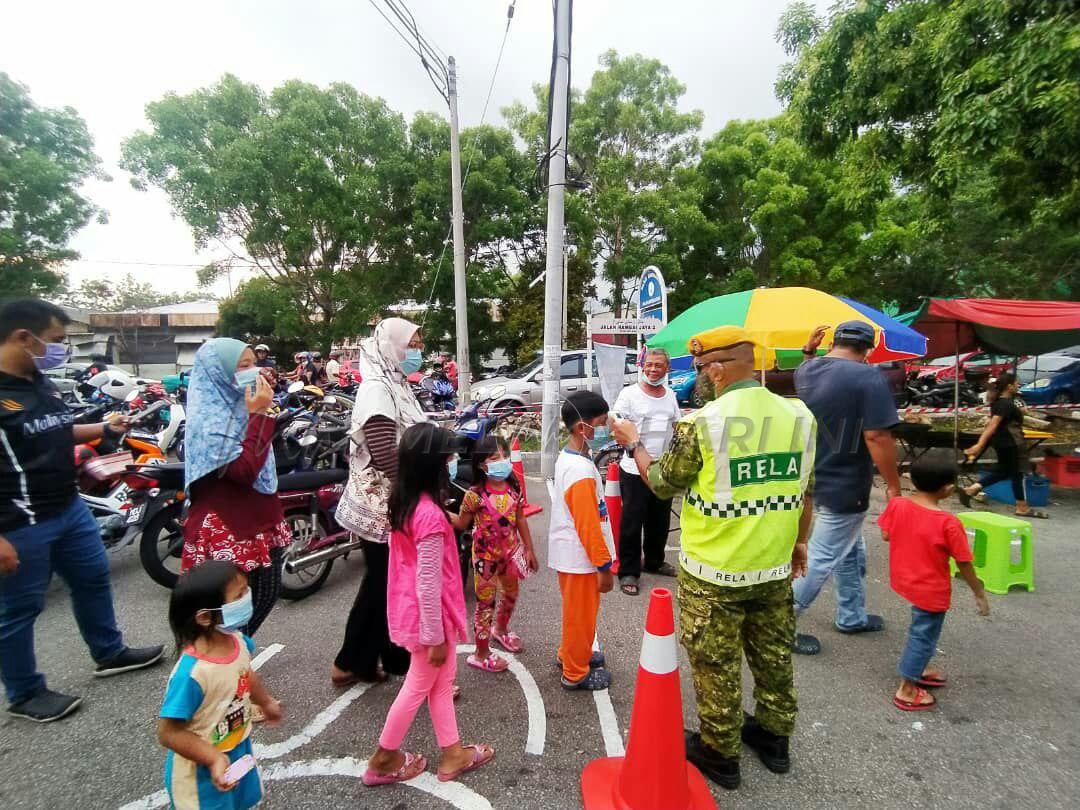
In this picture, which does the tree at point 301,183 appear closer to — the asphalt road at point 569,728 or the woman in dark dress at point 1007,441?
the asphalt road at point 569,728

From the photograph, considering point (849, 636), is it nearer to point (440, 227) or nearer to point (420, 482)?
point (420, 482)

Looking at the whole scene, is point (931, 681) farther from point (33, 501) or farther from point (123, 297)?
point (123, 297)

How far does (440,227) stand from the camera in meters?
15.5

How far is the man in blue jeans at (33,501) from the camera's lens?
2359mm

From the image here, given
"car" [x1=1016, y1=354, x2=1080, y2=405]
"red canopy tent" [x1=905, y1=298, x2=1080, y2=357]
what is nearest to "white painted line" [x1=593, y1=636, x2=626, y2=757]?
"red canopy tent" [x1=905, y1=298, x2=1080, y2=357]

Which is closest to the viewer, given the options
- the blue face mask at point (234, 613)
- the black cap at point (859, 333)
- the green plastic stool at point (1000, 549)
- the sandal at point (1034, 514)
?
the blue face mask at point (234, 613)

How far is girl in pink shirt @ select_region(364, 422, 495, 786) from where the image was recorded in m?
2.01

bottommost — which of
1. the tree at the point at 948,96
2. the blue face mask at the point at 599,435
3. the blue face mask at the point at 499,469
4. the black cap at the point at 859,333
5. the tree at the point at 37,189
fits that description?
the blue face mask at the point at 499,469

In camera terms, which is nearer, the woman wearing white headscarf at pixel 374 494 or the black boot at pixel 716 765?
the black boot at pixel 716 765

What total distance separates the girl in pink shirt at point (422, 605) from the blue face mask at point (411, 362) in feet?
3.12

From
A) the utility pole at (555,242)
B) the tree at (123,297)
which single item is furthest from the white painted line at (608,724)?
the tree at (123,297)

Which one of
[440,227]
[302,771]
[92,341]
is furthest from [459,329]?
[92,341]

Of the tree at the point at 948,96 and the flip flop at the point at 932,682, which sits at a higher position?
the tree at the point at 948,96

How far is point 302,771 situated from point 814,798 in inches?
80.8
